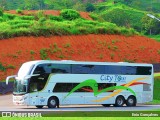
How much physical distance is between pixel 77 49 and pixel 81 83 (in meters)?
30.6

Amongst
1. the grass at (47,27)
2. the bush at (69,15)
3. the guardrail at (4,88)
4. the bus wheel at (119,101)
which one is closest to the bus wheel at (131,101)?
the bus wheel at (119,101)

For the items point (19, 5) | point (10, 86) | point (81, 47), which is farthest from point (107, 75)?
point (19, 5)

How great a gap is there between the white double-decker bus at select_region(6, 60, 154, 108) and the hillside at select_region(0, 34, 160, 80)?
19164 mm

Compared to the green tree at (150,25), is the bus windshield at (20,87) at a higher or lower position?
lower

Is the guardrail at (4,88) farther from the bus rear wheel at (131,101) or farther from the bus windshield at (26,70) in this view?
the bus rear wheel at (131,101)

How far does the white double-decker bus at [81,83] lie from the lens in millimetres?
37750

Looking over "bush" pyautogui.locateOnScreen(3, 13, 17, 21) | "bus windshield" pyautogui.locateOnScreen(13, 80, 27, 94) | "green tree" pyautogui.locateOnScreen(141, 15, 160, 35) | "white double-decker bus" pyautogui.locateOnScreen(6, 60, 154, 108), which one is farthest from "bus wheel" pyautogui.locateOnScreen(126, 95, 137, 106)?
"green tree" pyautogui.locateOnScreen(141, 15, 160, 35)

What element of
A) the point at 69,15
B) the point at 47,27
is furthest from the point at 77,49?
the point at 69,15

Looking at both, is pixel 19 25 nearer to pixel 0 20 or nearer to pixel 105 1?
pixel 0 20

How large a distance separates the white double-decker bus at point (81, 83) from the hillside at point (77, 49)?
755 inches

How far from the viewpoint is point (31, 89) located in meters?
37.8

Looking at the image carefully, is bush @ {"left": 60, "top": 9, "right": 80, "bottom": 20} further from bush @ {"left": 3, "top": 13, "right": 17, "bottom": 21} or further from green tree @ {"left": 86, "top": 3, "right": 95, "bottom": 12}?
green tree @ {"left": 86, "top": 3, "right": 95, "bottom": 12}

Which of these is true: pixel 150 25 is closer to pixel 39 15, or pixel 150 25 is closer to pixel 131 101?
pixel 39 15

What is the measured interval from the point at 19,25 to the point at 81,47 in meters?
8.64
